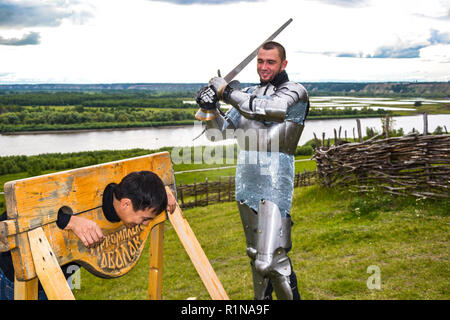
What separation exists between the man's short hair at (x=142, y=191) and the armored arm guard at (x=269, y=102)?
0.91 metres

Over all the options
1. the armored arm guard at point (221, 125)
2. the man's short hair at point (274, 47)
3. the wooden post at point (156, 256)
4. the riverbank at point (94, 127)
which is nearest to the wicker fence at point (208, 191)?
the wooden post at point (156, 256)

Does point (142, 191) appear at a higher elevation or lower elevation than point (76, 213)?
higher

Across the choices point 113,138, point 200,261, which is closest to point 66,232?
point 200,261

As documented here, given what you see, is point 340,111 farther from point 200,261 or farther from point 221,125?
point 200,261

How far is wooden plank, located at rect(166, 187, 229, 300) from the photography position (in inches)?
122

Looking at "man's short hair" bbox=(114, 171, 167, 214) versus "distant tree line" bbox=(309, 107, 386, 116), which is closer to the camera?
"man's short hair" bbox=(114, 171, 167, 214)

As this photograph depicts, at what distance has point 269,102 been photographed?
3.07 meters

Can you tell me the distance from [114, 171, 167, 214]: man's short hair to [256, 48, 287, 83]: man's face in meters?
1.31

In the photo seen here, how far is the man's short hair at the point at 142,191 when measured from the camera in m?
2.74

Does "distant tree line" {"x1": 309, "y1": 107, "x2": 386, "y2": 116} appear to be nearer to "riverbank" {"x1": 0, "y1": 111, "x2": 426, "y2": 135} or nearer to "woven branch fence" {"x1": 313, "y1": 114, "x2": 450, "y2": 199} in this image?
"riverbank" {"x1": 0, "y1": 111, "x2": 426, "y2": 135}

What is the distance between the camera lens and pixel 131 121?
278ft

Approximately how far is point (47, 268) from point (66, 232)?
0.30 meters

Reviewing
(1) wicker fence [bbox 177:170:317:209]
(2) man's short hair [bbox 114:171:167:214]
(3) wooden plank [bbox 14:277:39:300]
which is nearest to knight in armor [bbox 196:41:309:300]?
(2) man's short hair [bbox 114:171:167:214]
